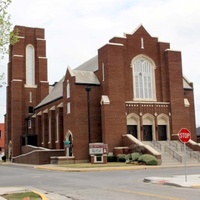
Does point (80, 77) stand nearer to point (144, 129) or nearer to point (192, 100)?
point (144, 129)

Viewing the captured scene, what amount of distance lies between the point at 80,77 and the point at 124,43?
21.9 feet

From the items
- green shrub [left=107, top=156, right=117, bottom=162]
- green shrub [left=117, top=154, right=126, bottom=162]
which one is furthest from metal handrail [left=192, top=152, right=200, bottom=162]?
green shrub [left=107, top=156, right=117, bottom=162]

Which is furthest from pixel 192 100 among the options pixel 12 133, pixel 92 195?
pixel 92 195

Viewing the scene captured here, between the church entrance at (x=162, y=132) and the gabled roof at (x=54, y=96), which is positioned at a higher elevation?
the gabled roof at (x=54, y=96)

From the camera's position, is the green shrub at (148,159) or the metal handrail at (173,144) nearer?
the green shrub at (148,159)

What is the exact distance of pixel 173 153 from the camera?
3941 centimetres

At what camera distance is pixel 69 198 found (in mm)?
13844

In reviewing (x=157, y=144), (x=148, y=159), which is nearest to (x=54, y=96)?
(x=157, y=144)

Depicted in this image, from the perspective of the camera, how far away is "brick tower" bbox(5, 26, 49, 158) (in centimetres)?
6050

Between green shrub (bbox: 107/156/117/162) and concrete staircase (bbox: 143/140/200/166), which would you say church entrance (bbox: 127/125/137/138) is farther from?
green shrub (bbox: 107/156/117/162)

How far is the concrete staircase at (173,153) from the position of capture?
37594 mm

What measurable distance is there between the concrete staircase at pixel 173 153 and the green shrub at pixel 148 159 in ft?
5.78

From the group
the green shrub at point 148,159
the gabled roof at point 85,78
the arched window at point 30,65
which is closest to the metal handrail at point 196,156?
the green shrub at point 148,159

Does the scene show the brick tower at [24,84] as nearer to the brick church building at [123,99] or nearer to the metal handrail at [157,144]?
the brick church building at [123,99]
